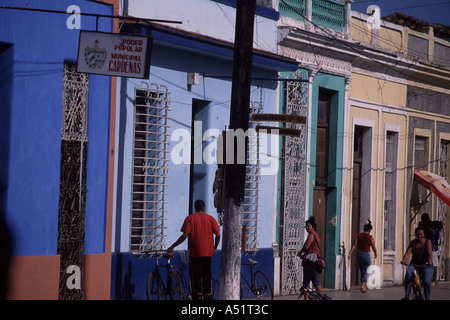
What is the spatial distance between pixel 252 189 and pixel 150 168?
2967mm

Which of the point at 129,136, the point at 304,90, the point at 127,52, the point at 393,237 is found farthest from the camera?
the point at 393,237

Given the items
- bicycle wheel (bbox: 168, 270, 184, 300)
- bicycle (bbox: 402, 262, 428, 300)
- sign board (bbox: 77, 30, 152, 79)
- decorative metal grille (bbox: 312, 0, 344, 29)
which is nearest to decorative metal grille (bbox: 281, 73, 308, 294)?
decorative metal grille (bbox: 312, 0, 344, 29)

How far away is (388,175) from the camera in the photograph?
23141mm

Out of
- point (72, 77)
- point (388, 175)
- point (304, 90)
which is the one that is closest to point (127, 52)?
point (72, 77)

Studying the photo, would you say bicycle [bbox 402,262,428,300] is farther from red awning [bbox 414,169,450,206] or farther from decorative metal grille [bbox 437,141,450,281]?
decorative metal grille [bbox 437,141,450,281]

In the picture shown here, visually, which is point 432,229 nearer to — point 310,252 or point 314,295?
point 310,252

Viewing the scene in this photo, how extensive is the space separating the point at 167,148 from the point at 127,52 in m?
3.58

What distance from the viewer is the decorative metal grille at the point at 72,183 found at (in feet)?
44.2

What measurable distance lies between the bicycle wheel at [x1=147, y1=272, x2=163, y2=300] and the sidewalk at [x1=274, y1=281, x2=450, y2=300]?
163 inches

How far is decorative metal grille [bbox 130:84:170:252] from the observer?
15.2 metres

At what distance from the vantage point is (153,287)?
1423 cm

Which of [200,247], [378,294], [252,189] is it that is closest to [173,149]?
[252,189]

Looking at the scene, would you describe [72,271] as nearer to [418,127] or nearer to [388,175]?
[388,175]

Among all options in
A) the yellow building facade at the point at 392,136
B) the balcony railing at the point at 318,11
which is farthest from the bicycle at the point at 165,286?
the yellow building facade at the point at 392,136
